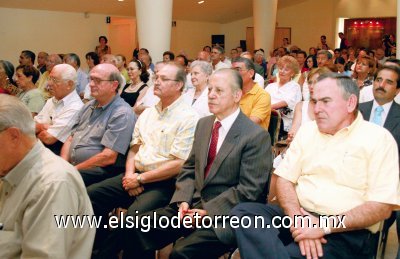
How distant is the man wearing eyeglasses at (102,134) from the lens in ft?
11.4

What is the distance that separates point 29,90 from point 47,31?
25.4 feet

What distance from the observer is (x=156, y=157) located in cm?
329

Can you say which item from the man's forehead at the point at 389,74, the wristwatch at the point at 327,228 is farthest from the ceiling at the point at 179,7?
the wristwatch at the point at 327,228

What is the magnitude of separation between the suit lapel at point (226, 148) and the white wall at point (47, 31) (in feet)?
32.4

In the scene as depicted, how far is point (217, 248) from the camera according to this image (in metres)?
2.54

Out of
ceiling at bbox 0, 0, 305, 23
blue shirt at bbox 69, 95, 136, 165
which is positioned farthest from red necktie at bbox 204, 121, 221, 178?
ceiling at bbox 0, 0, 305, 23

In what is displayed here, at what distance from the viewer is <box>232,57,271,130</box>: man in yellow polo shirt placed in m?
4.18

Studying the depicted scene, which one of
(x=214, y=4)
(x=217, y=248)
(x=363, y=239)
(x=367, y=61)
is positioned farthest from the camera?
(x=214, y=4)

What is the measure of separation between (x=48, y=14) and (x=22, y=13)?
2.36 feet

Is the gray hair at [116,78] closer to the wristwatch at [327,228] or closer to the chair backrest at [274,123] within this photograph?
the chair backrest at [274,123]

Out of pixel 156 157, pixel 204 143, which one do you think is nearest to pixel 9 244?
pixel 204 143

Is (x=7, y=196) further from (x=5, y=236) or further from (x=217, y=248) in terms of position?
(x=217, y=248)

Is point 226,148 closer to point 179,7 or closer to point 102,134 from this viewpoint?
point 102,134

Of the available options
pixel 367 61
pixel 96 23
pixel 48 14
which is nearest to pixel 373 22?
pixel 96 23
